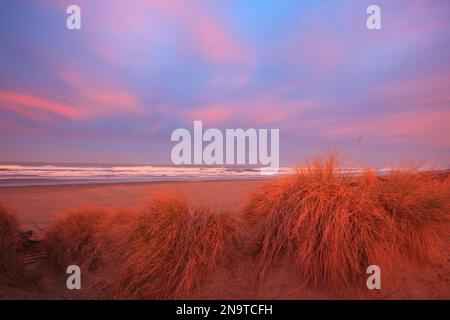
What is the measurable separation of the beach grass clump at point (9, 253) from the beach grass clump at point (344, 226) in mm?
3781

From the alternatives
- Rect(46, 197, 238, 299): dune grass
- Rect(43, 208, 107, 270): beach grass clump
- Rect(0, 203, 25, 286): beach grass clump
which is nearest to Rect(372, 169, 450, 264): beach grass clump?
Rect(46, 197, 238, 299): dune grass

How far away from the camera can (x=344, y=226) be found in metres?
3.45

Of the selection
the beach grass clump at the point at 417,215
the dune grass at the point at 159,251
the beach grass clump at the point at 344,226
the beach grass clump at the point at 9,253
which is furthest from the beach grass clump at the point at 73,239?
the beach grass clump at the point at 417,215

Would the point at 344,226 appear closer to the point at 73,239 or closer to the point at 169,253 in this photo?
the point at 169,253

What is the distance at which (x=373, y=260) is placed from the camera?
336cm

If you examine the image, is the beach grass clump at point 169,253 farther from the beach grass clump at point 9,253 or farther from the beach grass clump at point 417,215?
the beach grass clump at point 417,215

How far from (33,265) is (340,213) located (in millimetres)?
5675

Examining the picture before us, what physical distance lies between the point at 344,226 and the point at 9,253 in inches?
209

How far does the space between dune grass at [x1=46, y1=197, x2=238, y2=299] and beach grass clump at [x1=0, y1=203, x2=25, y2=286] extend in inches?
36.5

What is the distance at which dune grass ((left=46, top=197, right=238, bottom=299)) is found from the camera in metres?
3.79

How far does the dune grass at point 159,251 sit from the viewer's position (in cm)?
379

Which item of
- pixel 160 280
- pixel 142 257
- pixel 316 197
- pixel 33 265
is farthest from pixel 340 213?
pixel 33 265

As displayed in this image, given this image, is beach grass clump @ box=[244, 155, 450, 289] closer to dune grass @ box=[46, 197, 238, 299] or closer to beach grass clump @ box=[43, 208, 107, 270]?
dune grass @ box=[46, 197, 238, 299]
